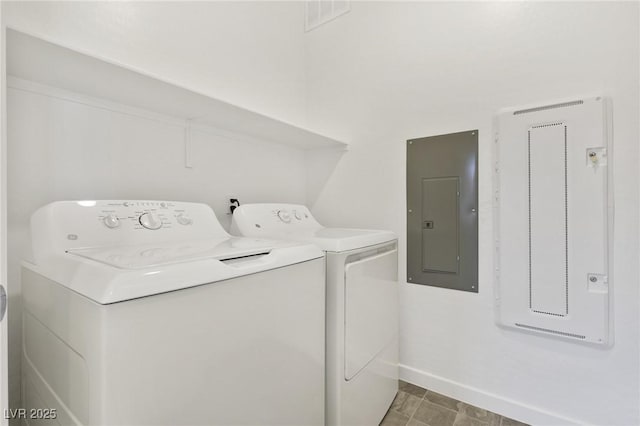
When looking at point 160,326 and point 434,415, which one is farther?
point 434,415

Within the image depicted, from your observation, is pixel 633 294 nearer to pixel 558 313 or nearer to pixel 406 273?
pixel 558 313

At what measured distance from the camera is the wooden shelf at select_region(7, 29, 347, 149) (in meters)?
0.92

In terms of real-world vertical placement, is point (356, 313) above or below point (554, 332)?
above

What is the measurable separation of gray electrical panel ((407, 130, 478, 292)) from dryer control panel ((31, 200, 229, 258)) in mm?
1187

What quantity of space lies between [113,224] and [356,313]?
41.8 inches

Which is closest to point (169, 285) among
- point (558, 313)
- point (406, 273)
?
point (406, 273)

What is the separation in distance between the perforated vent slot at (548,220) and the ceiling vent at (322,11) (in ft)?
5.38

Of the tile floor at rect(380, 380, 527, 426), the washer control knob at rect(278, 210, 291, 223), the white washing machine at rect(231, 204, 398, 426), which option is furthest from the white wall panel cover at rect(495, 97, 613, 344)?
the washer control knob at rect(278, 210, 291, 223)

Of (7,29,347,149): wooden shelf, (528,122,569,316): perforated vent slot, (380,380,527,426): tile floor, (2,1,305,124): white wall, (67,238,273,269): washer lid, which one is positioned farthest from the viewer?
(380,380,527,426): tile floor

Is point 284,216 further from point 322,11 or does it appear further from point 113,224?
point 322,11

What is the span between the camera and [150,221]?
3.91 feet

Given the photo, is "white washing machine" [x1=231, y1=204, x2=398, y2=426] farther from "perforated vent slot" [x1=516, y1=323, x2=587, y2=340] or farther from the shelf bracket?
"perforated vent slot" [x1=516, y1=323, x2=587, y2=340]

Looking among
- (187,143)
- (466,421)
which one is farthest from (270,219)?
(466,421)

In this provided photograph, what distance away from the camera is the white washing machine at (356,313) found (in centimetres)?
122
